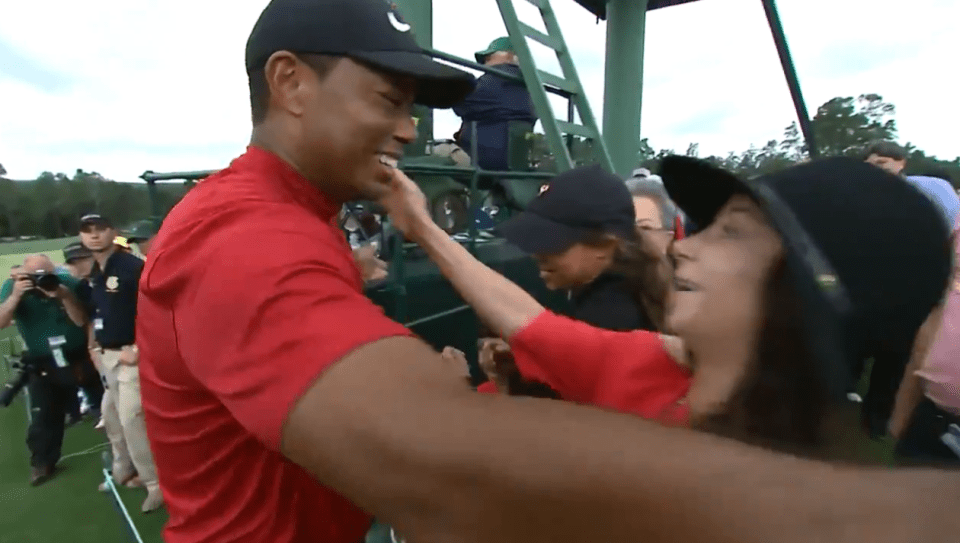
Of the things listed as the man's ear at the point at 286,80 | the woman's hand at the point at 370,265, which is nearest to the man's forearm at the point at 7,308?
the woman's hand at the point at 370,265

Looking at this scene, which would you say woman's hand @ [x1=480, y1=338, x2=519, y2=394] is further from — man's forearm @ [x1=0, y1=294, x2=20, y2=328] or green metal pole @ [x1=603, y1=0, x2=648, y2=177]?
man's forearm @ [x1=0, y1=294, x2=20, y2=328]

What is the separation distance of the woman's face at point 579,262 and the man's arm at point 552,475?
5.08ft

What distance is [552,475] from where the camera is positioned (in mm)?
458

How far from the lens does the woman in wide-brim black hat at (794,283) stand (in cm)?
67

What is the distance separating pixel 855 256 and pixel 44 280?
19.3 ft

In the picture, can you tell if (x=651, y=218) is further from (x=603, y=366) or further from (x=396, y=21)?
(x=396, y=21)

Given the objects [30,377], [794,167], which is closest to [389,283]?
[794,167]

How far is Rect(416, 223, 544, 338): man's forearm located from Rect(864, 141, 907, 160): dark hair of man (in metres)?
4.27

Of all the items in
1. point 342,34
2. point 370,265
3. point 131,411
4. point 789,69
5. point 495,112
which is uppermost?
point 789,69

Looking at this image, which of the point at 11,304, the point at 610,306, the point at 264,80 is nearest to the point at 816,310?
the point at 264,80

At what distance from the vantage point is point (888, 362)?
0.82m

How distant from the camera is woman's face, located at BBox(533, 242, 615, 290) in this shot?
2.07 meters

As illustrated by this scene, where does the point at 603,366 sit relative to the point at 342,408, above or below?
below

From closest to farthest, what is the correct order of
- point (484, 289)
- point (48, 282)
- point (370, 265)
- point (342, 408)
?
point (342, 408), point (484, 289), point (370, 265), point (48, 282)
